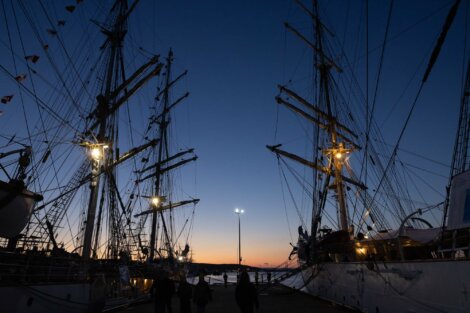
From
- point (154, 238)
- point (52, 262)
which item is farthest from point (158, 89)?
point (52, 262)

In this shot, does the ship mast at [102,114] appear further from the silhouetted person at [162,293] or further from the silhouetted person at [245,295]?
the silhouetted person at [245,295]

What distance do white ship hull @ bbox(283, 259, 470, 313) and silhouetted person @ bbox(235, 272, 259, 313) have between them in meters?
4.60

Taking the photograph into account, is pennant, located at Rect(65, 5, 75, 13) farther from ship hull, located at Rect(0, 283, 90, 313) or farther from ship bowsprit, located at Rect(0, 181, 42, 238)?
ship hull, located at Rect(0, 283, 90, 313)

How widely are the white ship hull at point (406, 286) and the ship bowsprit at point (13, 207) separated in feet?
37.7

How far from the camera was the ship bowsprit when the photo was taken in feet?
Answer: 30.1

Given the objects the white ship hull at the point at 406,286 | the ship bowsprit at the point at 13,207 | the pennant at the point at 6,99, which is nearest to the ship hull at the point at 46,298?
the ship bowsprit at the point at 13,207

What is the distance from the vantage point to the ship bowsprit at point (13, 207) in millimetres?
9180

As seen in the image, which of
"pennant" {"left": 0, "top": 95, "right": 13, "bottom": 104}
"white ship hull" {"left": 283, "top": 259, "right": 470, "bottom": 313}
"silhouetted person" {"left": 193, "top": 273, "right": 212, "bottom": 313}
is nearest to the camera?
"white ship hull" {"left": 283, "top": 259, "right": 470, "bottom": 313}

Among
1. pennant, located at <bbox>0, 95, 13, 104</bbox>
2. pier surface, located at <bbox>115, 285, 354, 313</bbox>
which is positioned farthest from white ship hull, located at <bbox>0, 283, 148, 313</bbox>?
pennant, located at <bbox>0, 95, 13, 104</bbox>

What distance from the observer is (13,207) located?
941 cm

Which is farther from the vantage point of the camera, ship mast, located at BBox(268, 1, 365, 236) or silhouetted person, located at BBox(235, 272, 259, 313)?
ship mast, located at BBox(268, 1, 365, 236)

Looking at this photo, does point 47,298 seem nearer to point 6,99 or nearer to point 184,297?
point 184,297

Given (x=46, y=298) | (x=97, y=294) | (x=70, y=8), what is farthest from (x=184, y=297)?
(x=70, y=8)

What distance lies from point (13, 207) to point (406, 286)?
11.7 metres
